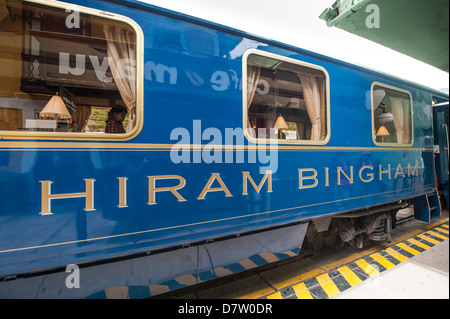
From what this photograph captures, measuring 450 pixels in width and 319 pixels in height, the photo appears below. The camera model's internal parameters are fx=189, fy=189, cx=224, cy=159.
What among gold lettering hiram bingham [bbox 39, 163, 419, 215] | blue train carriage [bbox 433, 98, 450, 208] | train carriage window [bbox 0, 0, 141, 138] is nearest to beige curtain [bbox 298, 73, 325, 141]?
gold lettering hiram bingham [bbox 39, 163, 419, 215]

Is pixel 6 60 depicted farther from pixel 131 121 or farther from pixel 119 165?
pixel 119 165

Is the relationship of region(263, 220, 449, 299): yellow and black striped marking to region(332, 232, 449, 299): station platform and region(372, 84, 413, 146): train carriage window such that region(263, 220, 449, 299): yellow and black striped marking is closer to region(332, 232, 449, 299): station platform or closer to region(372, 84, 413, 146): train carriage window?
region(332, 232, 449, 299): station platform

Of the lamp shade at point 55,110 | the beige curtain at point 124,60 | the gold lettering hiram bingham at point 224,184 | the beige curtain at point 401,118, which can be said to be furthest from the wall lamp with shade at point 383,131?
the lamp shade at point 55,110

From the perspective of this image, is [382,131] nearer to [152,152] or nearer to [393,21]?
[393,21]

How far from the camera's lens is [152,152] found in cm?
153

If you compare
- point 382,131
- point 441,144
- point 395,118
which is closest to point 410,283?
point 382,131

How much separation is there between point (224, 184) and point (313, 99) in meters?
1.64

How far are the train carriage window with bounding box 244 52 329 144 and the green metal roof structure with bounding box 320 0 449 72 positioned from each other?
865 mm

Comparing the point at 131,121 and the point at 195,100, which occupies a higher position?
the point at 195,100

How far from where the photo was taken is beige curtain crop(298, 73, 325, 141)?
2375mm

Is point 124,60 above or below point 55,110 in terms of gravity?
above
